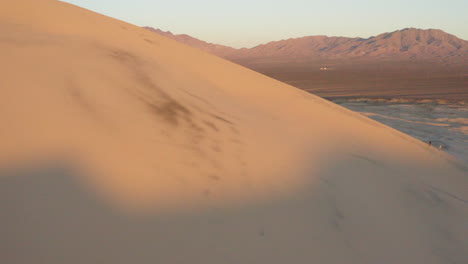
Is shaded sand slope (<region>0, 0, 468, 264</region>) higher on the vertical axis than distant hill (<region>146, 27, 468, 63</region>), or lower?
lower

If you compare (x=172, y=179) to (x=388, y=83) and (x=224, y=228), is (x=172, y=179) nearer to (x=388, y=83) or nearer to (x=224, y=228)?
(x=224, y=228)

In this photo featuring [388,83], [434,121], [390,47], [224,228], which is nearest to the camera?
[224,228]

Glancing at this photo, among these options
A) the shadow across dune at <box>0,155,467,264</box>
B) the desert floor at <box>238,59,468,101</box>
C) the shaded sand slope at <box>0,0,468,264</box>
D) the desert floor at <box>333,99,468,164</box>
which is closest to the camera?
the shadow across dune at <box>0,155,467,264</box>

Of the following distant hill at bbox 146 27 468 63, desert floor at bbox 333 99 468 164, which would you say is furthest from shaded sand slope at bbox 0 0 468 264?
distant hill at bbox 146 27 468 63

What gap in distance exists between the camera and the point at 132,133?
185cm

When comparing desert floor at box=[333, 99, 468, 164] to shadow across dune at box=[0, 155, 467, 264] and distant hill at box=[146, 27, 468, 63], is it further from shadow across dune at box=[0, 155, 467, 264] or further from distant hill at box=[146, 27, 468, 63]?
distant hill at box=[146, 27, 468, 63]

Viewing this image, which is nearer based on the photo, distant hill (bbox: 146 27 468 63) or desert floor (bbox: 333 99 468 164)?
desert floor (bbox: 333 99 468 164)

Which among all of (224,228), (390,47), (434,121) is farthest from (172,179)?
(390,47)

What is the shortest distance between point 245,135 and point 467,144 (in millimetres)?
6284

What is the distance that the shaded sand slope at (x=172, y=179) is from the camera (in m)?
1.31

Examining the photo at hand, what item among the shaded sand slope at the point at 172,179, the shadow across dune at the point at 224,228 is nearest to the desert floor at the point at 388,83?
the shaded sand slope at the point at 172,179

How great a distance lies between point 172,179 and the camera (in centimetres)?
166

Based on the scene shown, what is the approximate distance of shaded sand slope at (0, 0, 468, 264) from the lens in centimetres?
131

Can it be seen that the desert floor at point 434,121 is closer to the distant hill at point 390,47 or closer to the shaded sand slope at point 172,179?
the shaded sand slope at point 172,179
